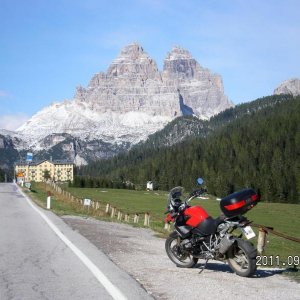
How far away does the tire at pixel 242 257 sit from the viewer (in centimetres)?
921

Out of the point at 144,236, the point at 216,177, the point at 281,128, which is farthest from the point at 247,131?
the point at 144,236

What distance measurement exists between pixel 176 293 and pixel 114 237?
8612mm

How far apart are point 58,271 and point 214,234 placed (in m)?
3.13

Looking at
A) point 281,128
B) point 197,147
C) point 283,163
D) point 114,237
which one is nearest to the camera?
point 114,237

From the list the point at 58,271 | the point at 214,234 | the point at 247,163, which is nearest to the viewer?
the point at 58,271

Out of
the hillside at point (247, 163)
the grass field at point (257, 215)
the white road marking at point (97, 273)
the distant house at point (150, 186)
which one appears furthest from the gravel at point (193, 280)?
the distant house at point (150, 186)

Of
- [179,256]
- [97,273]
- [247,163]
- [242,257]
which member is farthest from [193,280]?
[247,163]

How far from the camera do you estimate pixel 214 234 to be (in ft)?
32.7

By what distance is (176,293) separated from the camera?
26.6ft

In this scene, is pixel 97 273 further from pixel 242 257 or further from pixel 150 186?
pixel 150 186

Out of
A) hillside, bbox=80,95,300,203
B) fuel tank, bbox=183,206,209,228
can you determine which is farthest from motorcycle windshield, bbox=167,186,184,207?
hillside, bbox=80,95,300,203

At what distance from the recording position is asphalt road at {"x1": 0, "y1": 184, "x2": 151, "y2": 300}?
7957 millimetres

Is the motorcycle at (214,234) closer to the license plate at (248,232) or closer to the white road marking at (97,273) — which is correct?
the license plate at (248,232)

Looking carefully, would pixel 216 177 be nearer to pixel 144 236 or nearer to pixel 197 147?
pixel 197 147
